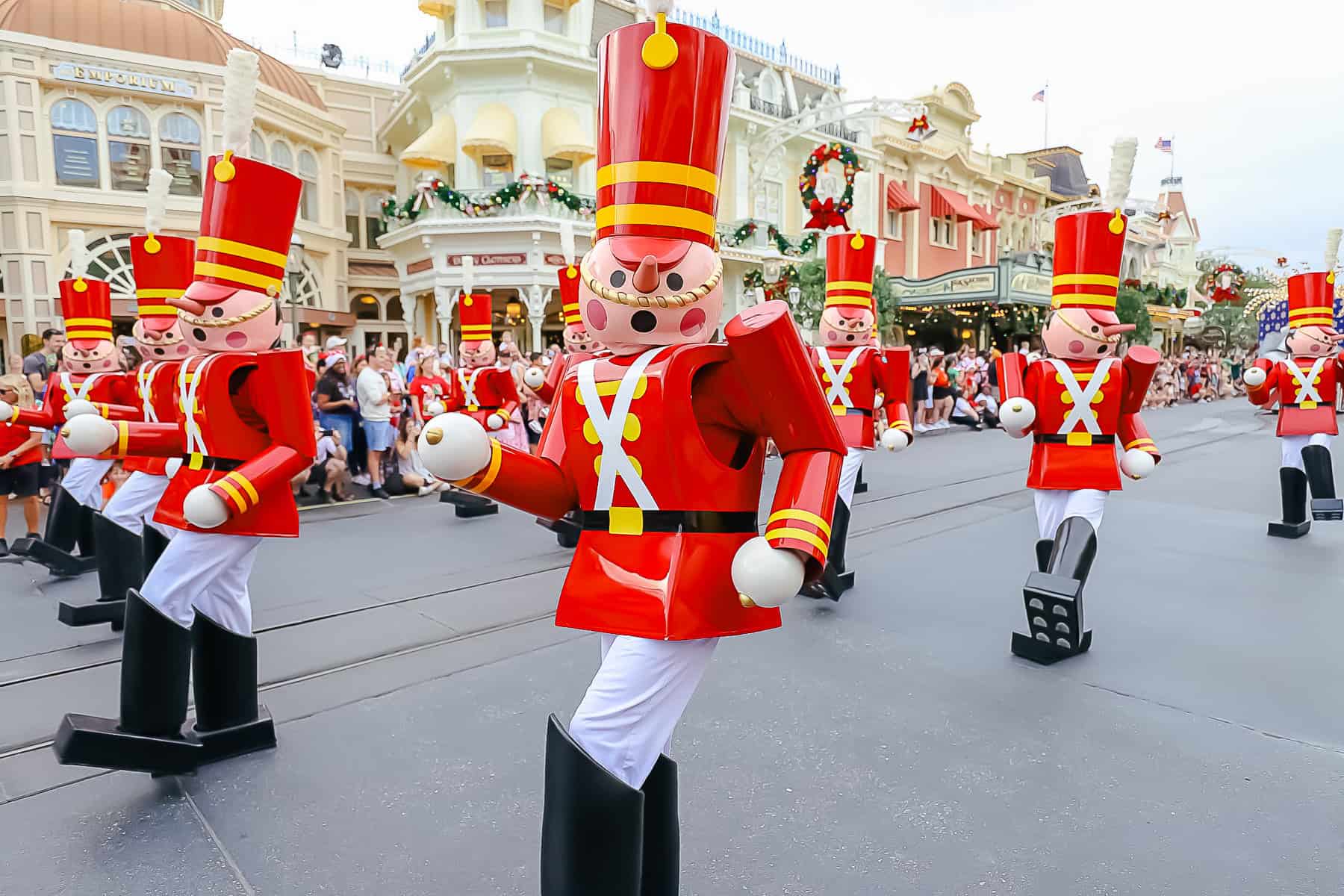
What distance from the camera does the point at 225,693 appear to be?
2900 mm

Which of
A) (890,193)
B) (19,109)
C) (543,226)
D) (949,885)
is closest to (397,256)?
(543,226)

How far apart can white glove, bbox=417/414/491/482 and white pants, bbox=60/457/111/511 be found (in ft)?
14.8

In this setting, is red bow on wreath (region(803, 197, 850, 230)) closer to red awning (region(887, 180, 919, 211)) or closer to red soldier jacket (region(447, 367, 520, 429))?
red soldier jacket (region(447, 367, 520, 429))

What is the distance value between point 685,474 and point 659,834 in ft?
2.98

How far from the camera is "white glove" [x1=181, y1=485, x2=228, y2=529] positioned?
8.17 ft

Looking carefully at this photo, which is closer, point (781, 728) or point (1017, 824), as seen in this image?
point (1017, 824)

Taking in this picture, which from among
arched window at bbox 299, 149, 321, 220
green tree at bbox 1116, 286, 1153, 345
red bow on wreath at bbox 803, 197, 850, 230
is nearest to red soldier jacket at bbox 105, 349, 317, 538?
red bow on wreath at bbox 803, 197, 850, 230

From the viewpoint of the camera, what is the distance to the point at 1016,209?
94.3 ft

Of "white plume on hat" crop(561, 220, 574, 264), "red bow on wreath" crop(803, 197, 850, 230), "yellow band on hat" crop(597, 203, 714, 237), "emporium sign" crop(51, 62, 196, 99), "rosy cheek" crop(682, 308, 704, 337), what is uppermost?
"emporium sign" crop(51, 62, 196, 99)

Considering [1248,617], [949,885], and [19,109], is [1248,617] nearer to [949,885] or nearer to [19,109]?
[949,885]

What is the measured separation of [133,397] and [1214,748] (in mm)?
5960

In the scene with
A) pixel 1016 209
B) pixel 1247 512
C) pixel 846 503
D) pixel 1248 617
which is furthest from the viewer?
pixel 1016 209

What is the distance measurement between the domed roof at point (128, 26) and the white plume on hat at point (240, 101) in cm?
1557

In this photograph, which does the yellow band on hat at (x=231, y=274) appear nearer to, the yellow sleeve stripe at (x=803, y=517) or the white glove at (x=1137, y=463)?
the yellow sleeve stripe at (x=803, y=517)
